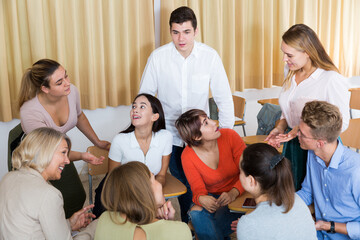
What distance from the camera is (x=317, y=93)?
89.9 inches

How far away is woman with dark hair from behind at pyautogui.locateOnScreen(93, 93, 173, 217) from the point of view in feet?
8.41

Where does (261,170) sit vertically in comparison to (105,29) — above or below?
below

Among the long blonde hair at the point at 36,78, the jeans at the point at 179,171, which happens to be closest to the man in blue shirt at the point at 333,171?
the jeans at the point at 179,171

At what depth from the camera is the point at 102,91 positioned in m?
4.13

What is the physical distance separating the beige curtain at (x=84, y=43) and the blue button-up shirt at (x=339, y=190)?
2.55 meters

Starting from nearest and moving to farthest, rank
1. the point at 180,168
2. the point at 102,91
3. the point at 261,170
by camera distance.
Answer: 1. the point at 261,170
2. the point at 180,168
3. the point at 102,91

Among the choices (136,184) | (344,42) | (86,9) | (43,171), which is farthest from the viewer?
(344,42)

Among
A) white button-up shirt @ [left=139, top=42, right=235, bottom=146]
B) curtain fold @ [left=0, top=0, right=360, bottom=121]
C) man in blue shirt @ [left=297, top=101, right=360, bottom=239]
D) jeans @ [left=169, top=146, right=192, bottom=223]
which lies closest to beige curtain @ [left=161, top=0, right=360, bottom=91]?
curtain fold @ [left=0, top=0, right=360, bottom=121]

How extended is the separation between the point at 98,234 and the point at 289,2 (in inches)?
171

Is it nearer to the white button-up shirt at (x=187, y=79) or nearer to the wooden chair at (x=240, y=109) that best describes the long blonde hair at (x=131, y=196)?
the white button-up shirt at (x=187, y=79)

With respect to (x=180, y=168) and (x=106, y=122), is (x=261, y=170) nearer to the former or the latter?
(x=180, y=168)

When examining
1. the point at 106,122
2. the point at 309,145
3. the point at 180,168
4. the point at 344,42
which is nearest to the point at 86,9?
the point at 106,122

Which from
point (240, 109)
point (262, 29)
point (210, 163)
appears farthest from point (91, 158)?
point (262, 29)

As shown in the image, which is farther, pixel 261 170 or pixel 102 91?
pixel 102 91
